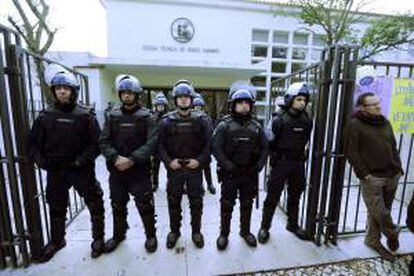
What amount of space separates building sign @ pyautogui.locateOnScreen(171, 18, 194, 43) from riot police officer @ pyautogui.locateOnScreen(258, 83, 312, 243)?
9.26m

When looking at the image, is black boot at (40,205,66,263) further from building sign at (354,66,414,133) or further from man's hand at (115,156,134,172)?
building sign at (354,66,414,133)

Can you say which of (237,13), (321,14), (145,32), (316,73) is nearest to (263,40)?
(237,13)

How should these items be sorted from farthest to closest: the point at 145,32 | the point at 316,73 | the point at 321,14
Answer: the point at 145,32 < the point at 321,14 < the point at 316,73

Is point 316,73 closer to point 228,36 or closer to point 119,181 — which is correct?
point 119,181

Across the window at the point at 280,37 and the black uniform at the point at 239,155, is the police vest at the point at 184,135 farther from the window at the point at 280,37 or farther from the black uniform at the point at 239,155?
the window at the point at 280,37

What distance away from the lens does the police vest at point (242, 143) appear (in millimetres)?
2709

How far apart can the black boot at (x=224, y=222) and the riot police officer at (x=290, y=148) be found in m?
0.42

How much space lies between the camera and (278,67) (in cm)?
1212

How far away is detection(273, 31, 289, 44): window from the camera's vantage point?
12214mm

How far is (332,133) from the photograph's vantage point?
108 inches

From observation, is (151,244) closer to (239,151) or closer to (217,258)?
(217,258)

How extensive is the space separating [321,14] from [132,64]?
587 cm

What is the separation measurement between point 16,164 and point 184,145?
1568 mm

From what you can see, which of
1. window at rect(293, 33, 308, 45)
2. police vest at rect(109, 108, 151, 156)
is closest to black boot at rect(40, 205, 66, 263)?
police vest at rect(109, 108, 151, 156)
